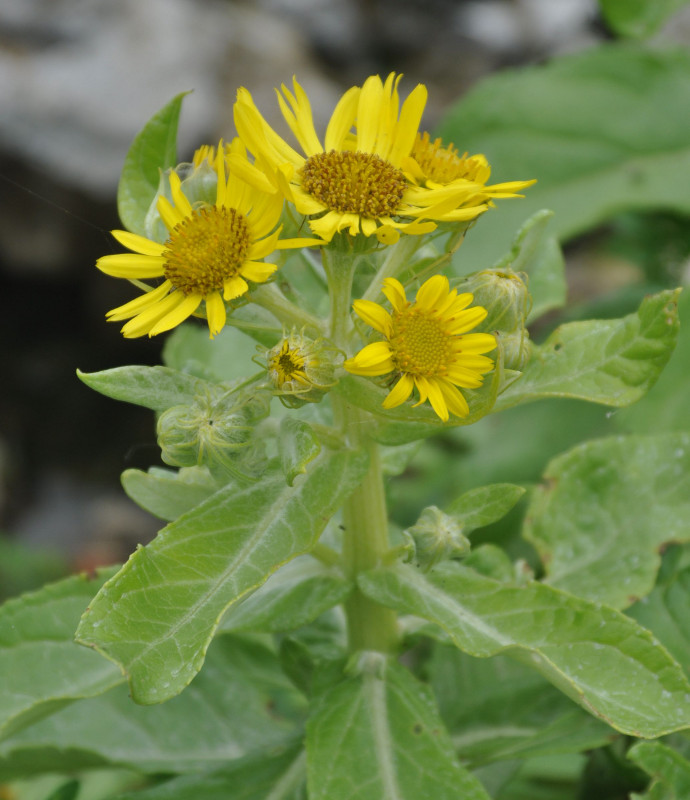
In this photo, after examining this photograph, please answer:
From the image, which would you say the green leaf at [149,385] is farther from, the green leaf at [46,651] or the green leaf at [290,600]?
the green leaf at [46,651]

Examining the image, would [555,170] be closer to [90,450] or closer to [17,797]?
[17,797]

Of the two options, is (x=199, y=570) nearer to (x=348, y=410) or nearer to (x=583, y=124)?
(x=348, y=410)

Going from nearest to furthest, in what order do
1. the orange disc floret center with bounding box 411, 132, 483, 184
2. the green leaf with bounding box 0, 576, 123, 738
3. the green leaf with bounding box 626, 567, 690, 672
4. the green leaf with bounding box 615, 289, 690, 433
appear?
the orange disc floret center with bounding box 411, 132, 483, 184 → the green leaf with bounding box 0, 576, 123, 738 → the green leaf with bounding box 626, 567, 690, 672 → the green leaf with bounding box 615, 289, 690, 433

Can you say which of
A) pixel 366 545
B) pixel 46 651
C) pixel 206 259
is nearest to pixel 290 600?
pixel 366 545

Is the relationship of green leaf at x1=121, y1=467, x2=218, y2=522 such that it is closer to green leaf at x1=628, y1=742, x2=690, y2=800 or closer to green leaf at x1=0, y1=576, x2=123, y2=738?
green leaf at x1=0, y1=576, x2=123, y2=738

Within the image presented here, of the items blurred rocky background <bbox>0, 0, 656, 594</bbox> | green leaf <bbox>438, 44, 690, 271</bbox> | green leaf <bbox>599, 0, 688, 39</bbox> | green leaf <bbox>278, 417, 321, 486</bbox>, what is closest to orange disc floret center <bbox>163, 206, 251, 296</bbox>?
green leaf <bbox>278, 417, 321, 486</bbox>

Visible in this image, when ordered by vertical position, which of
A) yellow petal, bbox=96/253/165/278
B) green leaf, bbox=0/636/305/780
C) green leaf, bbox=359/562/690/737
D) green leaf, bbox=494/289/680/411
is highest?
yellow petal, bbox=96/253/165/278

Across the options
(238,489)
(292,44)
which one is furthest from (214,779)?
(292,44)

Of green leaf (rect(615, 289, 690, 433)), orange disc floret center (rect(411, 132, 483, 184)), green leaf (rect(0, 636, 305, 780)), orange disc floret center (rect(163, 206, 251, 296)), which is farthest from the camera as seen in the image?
green leaf (rect(615, 289, 690, 433))
